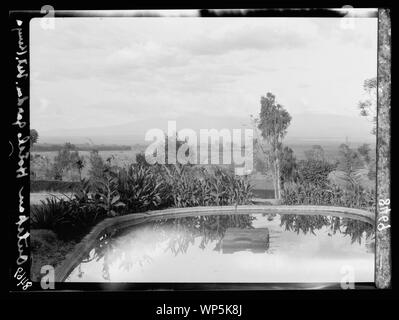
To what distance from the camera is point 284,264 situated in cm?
795

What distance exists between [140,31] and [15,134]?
209 centimetres

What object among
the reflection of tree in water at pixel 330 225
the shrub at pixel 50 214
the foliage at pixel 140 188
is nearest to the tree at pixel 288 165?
the reflection of tree in water at pixel 330 225

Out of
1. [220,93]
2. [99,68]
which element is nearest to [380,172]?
[220,93]

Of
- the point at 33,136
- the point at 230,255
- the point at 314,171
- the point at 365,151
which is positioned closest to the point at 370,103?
the point at 365,151

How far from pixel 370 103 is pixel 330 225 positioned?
1.71 metres

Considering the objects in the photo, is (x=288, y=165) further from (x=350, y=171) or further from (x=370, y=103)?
(x=370, y=103)

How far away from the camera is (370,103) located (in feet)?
26.1

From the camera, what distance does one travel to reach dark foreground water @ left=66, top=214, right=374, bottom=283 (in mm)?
7895

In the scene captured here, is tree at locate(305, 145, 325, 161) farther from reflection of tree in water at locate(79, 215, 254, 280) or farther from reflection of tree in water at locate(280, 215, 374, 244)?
reflection of tree in water at locate(79, 215, 254, 280)

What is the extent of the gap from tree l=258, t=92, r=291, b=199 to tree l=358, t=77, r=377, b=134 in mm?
974

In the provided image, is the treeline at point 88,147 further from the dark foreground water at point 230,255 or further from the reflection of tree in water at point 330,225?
the reflection of tree in water at point 330,225

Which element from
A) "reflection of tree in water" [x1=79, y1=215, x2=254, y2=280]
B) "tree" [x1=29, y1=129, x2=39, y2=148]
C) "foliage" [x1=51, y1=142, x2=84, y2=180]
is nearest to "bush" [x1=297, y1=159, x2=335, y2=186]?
"reflection of tree in water" [x1=79, y1=215, x2=254, y2=280]

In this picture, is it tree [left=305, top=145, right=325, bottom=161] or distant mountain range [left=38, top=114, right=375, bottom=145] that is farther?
tree [left=305, top=145, right=325, bottom=161]

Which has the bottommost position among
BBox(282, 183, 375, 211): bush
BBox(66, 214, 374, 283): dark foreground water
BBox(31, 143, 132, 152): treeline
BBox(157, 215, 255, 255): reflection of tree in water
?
BBox(66, 214, 374, 283): dark foreground water
